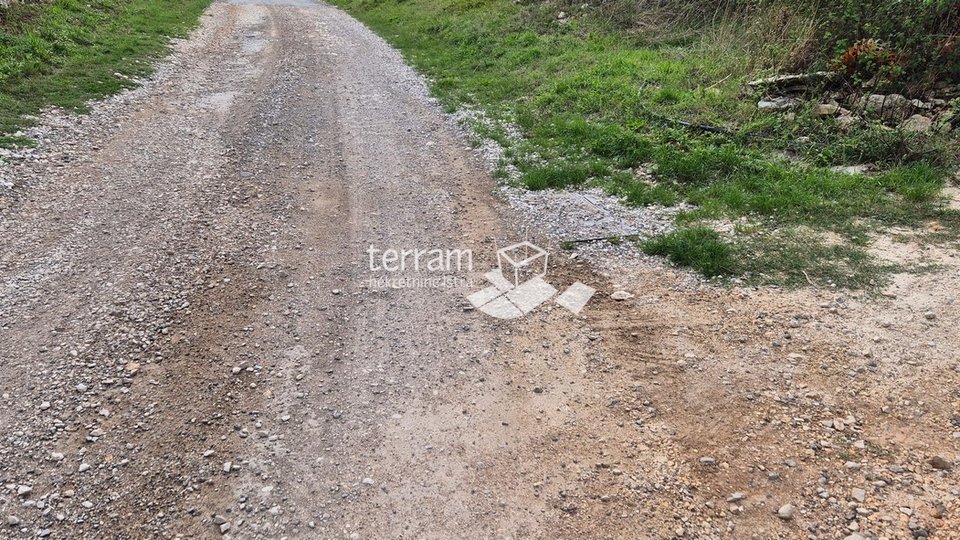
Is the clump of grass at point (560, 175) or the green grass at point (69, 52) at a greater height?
the green grass at point (69, 52)

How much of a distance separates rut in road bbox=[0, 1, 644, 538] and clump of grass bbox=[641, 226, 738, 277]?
1341 millimetres

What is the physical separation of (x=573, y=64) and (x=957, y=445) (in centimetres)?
920

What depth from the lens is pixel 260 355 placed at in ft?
13.9

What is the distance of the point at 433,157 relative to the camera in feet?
26.1

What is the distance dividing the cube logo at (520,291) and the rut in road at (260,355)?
0.18 metres

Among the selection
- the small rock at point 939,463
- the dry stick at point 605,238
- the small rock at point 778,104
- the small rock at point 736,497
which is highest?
the small rock at point 778,104

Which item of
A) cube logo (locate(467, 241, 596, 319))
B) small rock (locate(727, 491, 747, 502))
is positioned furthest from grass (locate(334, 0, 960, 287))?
small rock (locate(727, 491, 747, 502))

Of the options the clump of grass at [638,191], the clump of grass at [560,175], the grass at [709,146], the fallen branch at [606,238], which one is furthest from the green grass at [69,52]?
the clump of grass at [638,191]

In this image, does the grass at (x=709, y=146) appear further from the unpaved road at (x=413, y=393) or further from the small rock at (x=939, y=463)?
the small rock at (x=939, y=463)

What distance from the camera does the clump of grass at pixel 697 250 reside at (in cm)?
506

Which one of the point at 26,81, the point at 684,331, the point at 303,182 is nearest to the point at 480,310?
the point at 684,331

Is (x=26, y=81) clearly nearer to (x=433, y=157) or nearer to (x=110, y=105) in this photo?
(x=110, y=105)

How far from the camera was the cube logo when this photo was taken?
189 inches

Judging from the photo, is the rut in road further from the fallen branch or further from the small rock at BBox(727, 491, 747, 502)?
the small rock at BBox(727, 491, 747, 502)
